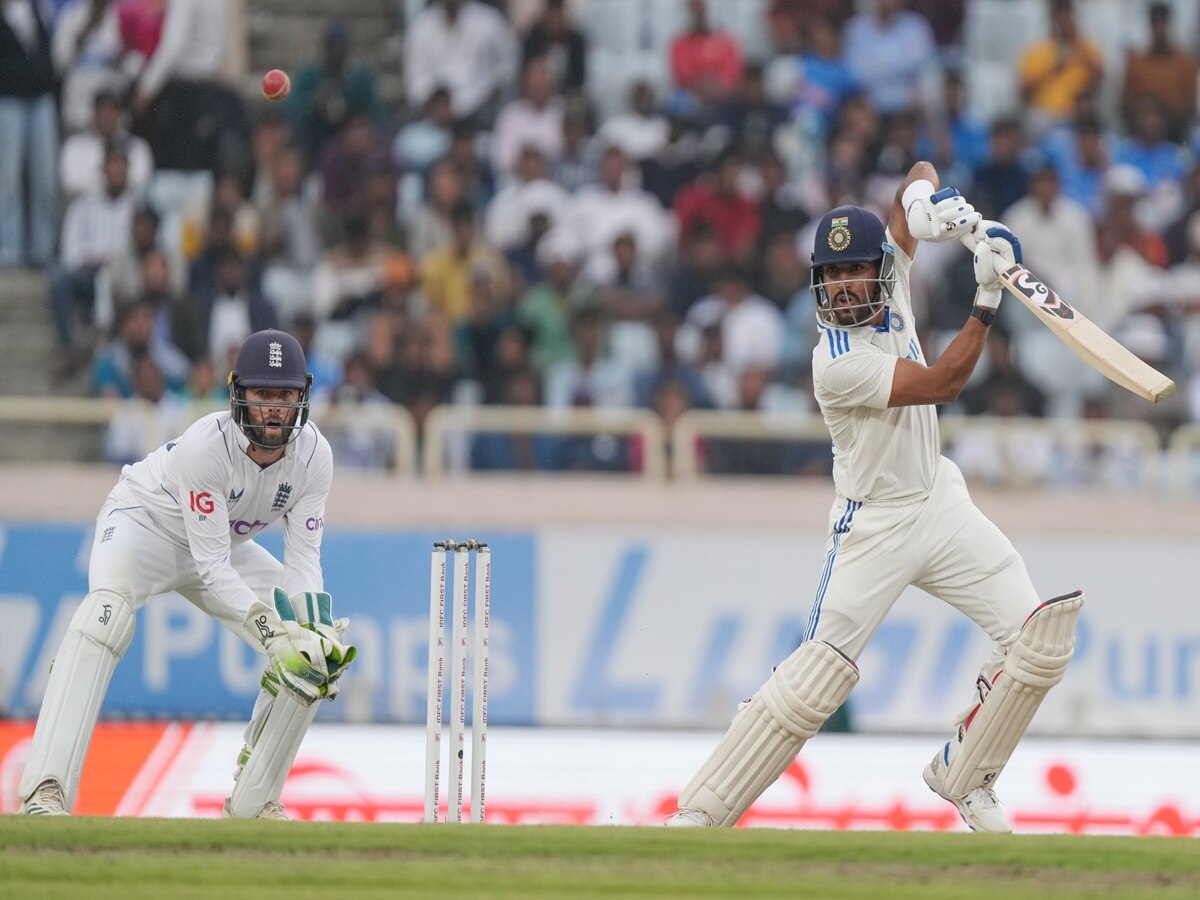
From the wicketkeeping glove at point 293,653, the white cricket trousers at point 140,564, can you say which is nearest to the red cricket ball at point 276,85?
the white cricket trousers at point 140,564

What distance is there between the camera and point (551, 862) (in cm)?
544

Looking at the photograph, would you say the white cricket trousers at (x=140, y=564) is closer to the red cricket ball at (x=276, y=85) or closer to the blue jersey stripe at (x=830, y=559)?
the blue jersey stripe at (x=830, y=559)

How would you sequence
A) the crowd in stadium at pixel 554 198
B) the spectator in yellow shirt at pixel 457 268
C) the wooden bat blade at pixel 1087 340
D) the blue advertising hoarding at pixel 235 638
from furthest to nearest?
the spectator in yellow shirt at pixel 457 268 < the crowd in stadium at pixel 554 198 < the blue advertising hoarding at pixel 235 638 < the wooden bat blade at pixel 1087 340

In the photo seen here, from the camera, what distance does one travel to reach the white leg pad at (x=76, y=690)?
658 centimetres

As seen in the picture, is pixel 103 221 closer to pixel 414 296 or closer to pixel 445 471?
pixel 414 296

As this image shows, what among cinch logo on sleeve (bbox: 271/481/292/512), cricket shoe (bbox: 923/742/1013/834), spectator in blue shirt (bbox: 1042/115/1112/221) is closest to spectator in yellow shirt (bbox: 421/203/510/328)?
spectator in blue shirt (bbox: 1042/115/1112/221)

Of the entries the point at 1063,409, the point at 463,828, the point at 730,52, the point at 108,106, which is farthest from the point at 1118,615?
the point at 108,106

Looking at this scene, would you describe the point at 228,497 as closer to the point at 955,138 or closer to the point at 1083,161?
the point at 955,138

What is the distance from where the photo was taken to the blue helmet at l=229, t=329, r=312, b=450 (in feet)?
21.6

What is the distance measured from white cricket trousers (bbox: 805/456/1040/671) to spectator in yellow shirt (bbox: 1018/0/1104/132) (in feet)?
24.1

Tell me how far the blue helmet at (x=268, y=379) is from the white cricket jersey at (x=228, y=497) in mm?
123

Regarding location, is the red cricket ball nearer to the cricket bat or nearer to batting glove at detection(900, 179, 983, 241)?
batting glove at detection(900, 179, 983, 241)

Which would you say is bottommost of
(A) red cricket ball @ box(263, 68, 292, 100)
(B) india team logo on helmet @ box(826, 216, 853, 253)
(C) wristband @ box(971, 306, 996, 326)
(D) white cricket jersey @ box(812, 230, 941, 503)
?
(D) white cricket jersey @ box(812, 230, 941, 503)

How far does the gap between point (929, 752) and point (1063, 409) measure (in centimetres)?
368
